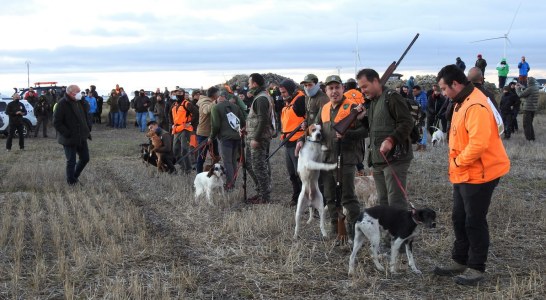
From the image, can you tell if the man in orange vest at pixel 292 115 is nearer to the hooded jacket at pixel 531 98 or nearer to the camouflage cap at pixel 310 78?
the camouflage cap at pixel 310 78

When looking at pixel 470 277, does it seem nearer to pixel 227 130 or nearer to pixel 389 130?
pixel 389 130

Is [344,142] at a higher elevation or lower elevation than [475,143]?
lower

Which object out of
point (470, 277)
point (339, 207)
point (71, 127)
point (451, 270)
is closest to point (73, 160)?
point (71, 127)

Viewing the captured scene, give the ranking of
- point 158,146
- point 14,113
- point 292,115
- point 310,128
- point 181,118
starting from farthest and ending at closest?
1. point 14,113
2. point 158,146
3. point 181,118
4. point 292,115
5. point 310,128

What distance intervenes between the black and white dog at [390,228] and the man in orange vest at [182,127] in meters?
7.14

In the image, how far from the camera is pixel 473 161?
16.5 feet

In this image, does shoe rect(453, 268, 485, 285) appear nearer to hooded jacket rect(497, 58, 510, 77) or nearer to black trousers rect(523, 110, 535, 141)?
black trousers rect(523, 110, 535, 141)

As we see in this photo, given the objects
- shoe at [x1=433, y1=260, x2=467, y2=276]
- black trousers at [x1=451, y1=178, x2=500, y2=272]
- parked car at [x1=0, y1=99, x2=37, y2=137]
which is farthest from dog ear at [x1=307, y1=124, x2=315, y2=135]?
parked car at [x1=0, y1=99, x2=37, y2=137]

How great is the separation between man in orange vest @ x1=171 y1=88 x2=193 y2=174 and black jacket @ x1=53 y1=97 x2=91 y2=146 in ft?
6.38

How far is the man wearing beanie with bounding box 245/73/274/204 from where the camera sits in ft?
29.2

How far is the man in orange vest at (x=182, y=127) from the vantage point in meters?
12.3

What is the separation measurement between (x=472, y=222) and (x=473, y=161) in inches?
22.1

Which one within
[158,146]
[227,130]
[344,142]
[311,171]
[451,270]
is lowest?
[451,270]

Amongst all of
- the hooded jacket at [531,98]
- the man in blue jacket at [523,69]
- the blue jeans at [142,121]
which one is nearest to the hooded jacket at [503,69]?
the man in blue jacket at [523,69]
